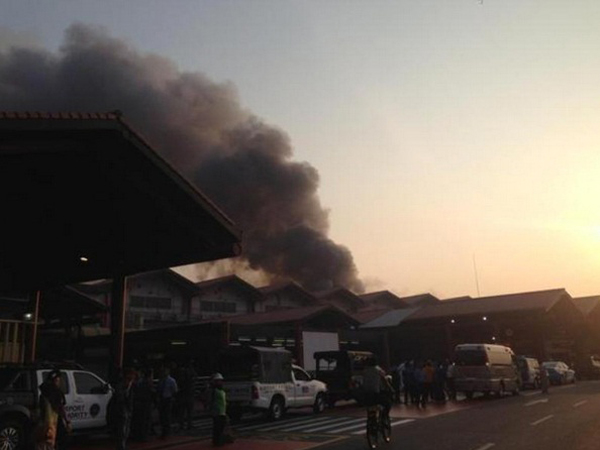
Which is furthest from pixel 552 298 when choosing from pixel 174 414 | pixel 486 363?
pixel 174 414

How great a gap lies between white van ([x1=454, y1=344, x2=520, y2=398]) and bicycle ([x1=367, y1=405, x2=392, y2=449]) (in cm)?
1431

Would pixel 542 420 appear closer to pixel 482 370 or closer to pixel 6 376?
pixel 482 370

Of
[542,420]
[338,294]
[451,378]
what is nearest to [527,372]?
[451,378]

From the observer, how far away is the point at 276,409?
18375 mm

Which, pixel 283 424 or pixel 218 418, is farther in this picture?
pixel 283 424

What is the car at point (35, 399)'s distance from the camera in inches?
450

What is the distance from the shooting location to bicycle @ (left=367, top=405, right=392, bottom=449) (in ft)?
37.6

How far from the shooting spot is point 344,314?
39594 mm

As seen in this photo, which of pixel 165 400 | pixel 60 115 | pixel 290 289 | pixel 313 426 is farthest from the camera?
pixel 290 289

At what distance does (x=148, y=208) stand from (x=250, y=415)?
9.32 meters

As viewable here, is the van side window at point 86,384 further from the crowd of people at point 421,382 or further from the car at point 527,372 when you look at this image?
the car at point 527,372

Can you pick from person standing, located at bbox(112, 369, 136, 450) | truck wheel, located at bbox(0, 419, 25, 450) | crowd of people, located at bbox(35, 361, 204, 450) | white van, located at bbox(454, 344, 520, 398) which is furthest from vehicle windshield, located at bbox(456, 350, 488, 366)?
truck wheel, located at bbox(0, 419, 25, 450)

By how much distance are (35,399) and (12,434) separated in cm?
86

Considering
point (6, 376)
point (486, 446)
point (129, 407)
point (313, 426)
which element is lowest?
point (486, 446)
